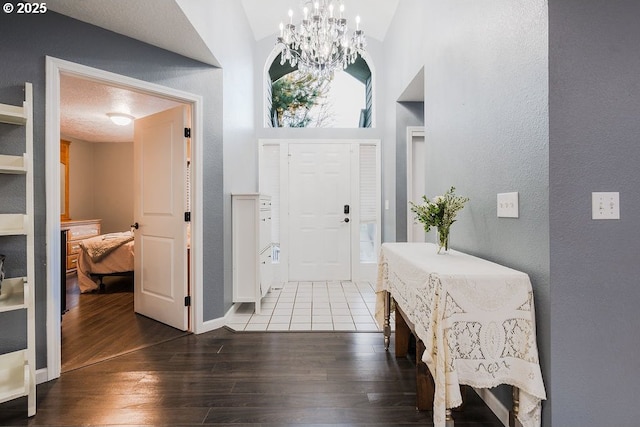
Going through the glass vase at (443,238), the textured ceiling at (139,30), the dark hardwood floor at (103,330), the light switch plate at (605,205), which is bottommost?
the dark hardwood floor at (103,330)

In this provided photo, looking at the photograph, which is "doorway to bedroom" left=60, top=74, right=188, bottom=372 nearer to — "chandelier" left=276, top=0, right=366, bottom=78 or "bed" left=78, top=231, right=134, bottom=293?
"bed" left=78, top=231, right=134, bottom=293

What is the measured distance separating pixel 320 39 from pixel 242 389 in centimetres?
301

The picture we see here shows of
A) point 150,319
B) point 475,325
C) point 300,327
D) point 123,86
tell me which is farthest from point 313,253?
point 475,325

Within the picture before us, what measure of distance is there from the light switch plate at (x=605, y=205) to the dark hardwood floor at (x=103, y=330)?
9.72 feet

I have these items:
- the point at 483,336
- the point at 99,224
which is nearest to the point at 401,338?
the point at 483,336

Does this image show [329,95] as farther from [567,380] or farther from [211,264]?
[567,380]

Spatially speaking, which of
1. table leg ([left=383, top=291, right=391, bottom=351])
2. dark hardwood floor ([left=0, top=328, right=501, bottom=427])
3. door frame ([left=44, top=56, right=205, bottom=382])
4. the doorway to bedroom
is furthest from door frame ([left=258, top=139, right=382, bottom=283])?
door frame ([left=44, top=56, right=205, bottom=382])

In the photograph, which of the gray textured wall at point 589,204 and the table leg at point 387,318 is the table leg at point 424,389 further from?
the table leg at point 387,318

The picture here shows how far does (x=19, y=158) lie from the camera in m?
1.74

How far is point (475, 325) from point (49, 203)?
2.55m

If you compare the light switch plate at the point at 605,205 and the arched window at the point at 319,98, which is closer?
the light switch plate at the point at 605,205

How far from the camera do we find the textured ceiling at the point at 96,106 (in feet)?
11.2

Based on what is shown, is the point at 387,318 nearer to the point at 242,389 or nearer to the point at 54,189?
the point at 242,389

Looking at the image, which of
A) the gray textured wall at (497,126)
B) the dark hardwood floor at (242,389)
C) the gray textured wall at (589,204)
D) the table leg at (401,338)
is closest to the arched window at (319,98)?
the gray textured wall at (497,126)
